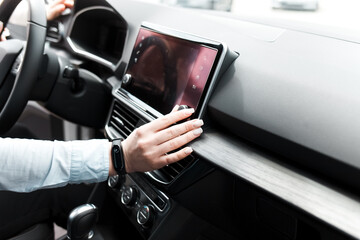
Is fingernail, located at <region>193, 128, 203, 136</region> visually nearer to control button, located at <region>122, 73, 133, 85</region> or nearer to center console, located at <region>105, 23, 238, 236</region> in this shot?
center console, located at <region>105, 23, 238, 236</region>

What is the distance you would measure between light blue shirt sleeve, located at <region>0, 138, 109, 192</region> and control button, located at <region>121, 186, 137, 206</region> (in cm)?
23

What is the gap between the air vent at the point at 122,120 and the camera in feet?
3.13

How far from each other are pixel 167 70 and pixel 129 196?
40cm

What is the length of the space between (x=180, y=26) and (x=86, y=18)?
1.82 feet

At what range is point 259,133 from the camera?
2.20 ft

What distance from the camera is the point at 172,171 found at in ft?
2.63

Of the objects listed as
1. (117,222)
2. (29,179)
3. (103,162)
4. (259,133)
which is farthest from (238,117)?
(117,222)

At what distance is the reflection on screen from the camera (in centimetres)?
73

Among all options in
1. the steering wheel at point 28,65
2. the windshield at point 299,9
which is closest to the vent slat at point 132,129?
the steering wheel at point 28,65

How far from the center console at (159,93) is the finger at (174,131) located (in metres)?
0.05

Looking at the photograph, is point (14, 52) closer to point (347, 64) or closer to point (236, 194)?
point (236, 194)

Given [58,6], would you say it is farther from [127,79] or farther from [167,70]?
[167,70]

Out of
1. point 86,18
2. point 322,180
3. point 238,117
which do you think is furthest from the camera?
point 86,18

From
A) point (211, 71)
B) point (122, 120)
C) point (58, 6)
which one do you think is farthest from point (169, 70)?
point (58, 6)
